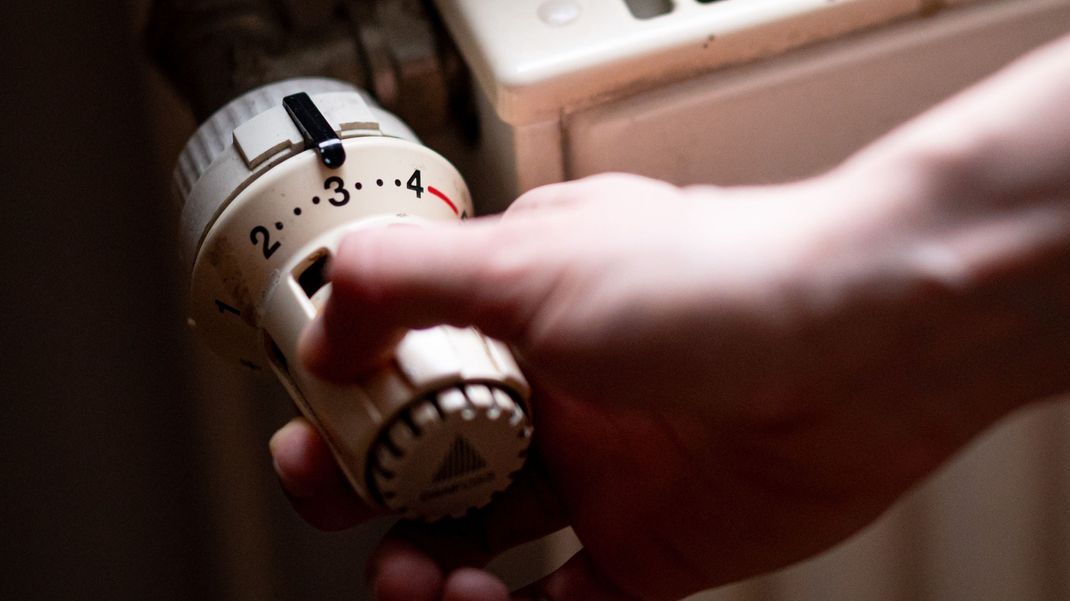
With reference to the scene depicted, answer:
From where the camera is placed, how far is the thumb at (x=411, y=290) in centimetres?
27

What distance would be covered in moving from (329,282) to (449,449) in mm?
59

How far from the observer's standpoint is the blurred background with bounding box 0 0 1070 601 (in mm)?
468

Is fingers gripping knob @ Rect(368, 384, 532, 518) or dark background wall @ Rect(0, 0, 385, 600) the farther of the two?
dark background wall @ Rect(0, 0, 385, 600)

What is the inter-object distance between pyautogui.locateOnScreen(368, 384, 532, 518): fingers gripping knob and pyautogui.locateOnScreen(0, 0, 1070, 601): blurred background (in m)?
0.15

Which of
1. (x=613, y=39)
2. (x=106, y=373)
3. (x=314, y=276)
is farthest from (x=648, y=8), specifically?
(x=106, y=373)

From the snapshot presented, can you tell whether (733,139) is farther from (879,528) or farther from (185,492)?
(185,492)

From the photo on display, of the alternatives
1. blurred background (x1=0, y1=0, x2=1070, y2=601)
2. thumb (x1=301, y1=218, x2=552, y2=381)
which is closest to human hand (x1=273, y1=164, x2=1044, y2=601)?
thumb (x1=301, y1=218, x2=552, y2=381)

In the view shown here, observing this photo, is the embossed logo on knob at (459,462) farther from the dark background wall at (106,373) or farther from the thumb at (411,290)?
the dark background wall at (106,373)

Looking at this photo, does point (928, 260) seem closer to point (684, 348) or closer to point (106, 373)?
point (684, 348)

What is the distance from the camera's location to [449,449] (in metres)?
0.28

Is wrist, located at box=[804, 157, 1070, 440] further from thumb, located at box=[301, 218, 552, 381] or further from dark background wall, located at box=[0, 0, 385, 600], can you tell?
dark background wall, located at box=[0, 0, 385, 600]

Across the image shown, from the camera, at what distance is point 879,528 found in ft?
1.57

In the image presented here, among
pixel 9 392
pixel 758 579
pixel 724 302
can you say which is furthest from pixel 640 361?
pixel 9 392

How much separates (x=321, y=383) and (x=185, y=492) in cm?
32
